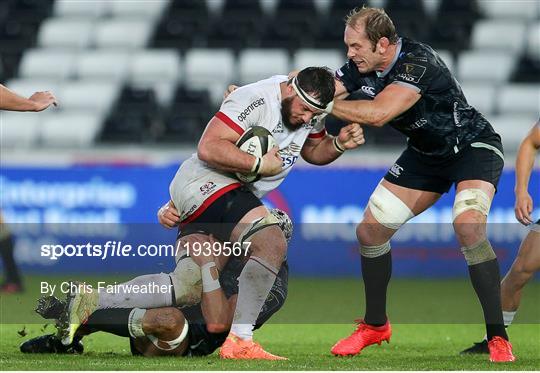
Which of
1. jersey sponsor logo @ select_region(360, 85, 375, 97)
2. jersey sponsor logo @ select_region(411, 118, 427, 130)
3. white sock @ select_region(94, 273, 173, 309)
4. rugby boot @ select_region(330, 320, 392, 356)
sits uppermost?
jersey sponsor logo @ select_region(360, 85, 375, 97)

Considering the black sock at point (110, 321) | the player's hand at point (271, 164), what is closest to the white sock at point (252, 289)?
the player's hand at point (271, 164)

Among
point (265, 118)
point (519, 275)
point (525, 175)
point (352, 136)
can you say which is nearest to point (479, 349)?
point (519, 275)

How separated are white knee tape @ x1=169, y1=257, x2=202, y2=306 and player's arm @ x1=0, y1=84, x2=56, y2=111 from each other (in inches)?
52.4

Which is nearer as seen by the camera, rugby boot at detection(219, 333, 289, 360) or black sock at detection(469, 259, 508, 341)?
rugby boot at detection(219, 333, 289, 360)

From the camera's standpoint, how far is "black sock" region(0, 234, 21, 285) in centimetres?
1260

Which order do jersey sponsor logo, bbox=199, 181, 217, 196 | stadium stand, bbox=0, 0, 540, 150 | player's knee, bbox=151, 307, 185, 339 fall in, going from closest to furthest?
player's knee, bbox=151, 307, 185, 339, jersey sponsor logo, bbox=199, 181, 217, 196, stadium stand, bbox=0, 0, 540, 150

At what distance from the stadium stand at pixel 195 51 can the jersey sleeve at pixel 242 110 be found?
7.73 meters

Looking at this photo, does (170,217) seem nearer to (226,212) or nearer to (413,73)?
(226,212)

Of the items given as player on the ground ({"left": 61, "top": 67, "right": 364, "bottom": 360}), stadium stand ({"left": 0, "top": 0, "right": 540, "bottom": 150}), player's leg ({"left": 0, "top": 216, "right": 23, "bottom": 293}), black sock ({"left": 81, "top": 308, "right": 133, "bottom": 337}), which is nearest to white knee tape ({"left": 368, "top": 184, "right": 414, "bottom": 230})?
player on the ground ({"left": 61, "top": 67, "right": 364, "bottom": 360})

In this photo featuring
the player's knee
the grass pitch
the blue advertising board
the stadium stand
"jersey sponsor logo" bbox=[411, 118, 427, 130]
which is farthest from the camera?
the stadium stand

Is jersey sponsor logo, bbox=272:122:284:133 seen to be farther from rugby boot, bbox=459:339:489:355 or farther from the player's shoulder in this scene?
rugby boot, bbox=459:339:489:355

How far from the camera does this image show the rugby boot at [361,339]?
8.36 meters

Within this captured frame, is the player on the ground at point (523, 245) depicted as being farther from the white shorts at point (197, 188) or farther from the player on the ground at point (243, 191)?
the white shorts at point (197, 188)

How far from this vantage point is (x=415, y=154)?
8.73 meters
